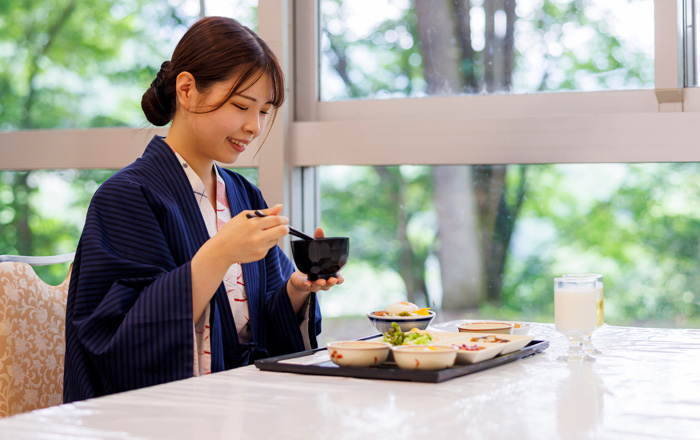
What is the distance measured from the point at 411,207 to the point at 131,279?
52.8 inches

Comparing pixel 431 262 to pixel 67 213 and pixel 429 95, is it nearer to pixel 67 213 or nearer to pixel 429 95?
pixel 429 95

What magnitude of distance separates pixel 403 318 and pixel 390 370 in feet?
1.04

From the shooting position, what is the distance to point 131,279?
4.61ft

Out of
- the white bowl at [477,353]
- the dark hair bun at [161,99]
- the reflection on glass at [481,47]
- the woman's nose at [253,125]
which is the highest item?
the reflection on glass at [481,47]

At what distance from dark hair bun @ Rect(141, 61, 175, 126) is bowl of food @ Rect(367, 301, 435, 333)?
0.69 metres

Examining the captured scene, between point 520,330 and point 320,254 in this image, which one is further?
point 520,330

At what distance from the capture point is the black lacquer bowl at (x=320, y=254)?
1.46m

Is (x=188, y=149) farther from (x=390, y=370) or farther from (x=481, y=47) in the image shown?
(x=481, y=47)

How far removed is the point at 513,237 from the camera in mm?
2494

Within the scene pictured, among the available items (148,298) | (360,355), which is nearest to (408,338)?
(360,355)

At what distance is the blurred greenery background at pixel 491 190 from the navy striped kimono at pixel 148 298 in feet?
2.85

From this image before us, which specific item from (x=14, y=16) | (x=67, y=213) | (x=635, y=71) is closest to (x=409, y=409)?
(x=635, y=71)

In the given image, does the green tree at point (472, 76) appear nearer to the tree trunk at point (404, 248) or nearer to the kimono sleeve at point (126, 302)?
the tree trunk at point (404, 248)

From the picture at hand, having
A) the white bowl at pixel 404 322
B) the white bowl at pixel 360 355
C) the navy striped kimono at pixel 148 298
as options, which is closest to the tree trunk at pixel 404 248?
the navy striped kimono at pixel 148 298
